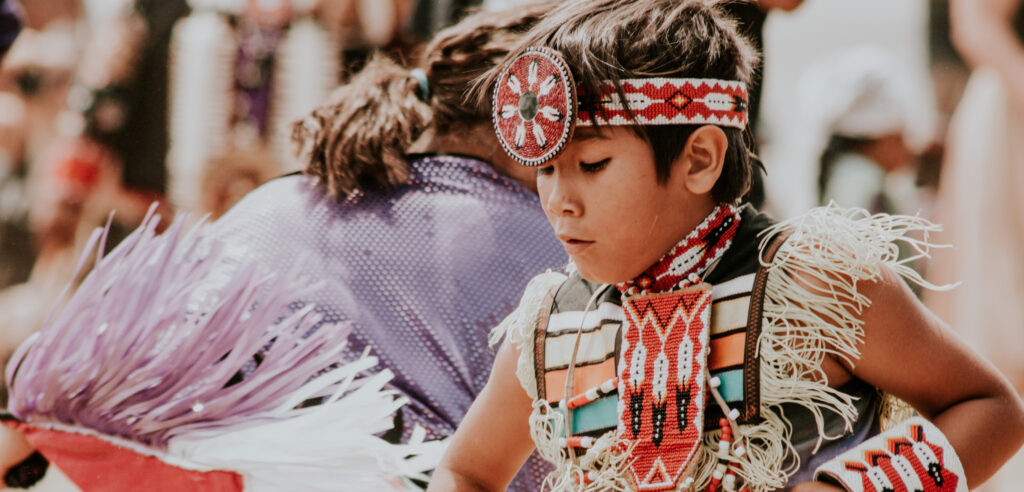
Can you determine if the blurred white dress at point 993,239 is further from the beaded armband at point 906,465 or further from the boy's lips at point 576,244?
the boy's lips at point 576,244

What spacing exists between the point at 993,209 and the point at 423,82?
2.13 metres

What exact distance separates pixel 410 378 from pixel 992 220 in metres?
2.31

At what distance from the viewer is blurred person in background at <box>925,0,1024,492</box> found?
3527 millimetres

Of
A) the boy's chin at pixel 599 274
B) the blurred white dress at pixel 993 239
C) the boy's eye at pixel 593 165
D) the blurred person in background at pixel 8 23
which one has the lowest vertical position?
the blurred white dress at pixel 993 239

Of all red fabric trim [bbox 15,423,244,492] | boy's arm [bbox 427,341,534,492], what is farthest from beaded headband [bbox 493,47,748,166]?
red fabric trim [bbox 15,423,244,492]

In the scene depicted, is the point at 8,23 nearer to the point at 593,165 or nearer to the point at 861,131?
the point at 593,165

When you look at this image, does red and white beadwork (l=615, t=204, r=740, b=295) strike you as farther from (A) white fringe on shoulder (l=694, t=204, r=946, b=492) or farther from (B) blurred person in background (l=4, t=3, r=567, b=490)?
(B) blurred person in background (l=4, t=3, r=567, b=490)

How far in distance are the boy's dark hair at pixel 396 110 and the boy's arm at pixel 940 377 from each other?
91cm

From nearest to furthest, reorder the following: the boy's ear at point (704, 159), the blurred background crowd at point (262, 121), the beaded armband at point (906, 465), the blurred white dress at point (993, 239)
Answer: the beaded armband at point (906, 465) → the boy's ear at point (704, 159) → the blurred white dress at point (993, 239) → the blurred background crowd at point (262, 121)

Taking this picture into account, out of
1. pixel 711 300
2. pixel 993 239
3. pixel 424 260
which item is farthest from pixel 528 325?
pixel 993 239

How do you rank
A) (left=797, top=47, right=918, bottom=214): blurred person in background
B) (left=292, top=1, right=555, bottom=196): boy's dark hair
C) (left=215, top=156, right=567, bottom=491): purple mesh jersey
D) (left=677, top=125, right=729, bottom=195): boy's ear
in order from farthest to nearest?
(left=797, top=47, right=918, bottom=214): blurred person in background < (left=292, top=1, right=555, bottom=196): boy's dark hair < (left=215, top=156, right=567, bottom=491): purple mesh jersey < (left=677, top=125, right=729, bottom=195): boy's ear

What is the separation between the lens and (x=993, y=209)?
3609 millimetres

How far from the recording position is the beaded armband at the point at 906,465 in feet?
4.37

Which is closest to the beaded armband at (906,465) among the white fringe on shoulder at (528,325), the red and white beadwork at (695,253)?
the red and white beadwork at (695,253)
